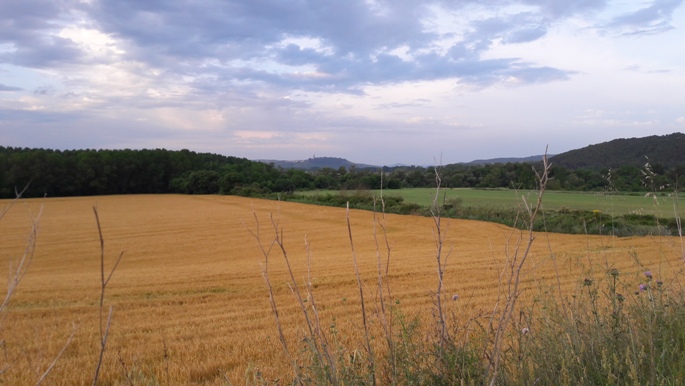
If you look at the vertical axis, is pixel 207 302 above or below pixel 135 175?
below

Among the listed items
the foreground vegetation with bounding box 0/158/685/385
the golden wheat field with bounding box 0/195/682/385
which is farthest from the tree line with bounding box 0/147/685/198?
the foreground vegetation with bounding box 0/158/685/385

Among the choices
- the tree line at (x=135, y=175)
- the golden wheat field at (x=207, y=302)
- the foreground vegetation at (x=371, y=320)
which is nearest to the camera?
the foreground vegetation at (x=371, y=320)

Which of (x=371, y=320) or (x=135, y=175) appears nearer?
(x=371, y=320)

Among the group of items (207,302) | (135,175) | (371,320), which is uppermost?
(135,175)

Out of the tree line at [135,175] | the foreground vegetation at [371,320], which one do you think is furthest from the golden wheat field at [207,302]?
the tree line at [135,175]

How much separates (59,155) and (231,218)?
53106 millimetres

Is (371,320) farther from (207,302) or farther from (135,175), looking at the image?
(135,175)

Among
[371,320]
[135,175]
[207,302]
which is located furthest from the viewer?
[135,175]

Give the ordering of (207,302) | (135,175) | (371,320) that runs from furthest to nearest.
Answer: (135,175), (207,302), (371,320)

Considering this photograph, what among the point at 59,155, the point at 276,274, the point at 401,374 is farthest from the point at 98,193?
the point at 401,374

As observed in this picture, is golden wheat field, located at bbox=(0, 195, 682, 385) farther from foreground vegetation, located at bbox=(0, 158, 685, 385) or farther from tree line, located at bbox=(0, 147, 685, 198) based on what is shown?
tree line, located at bbox=(0, 147, 685, 198)

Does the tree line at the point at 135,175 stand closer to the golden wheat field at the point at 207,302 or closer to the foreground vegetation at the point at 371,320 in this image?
the golden wheat field at the point at 207,302

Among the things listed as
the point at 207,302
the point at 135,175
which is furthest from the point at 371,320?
the point at 135,175

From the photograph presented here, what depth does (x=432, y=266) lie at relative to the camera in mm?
15766
